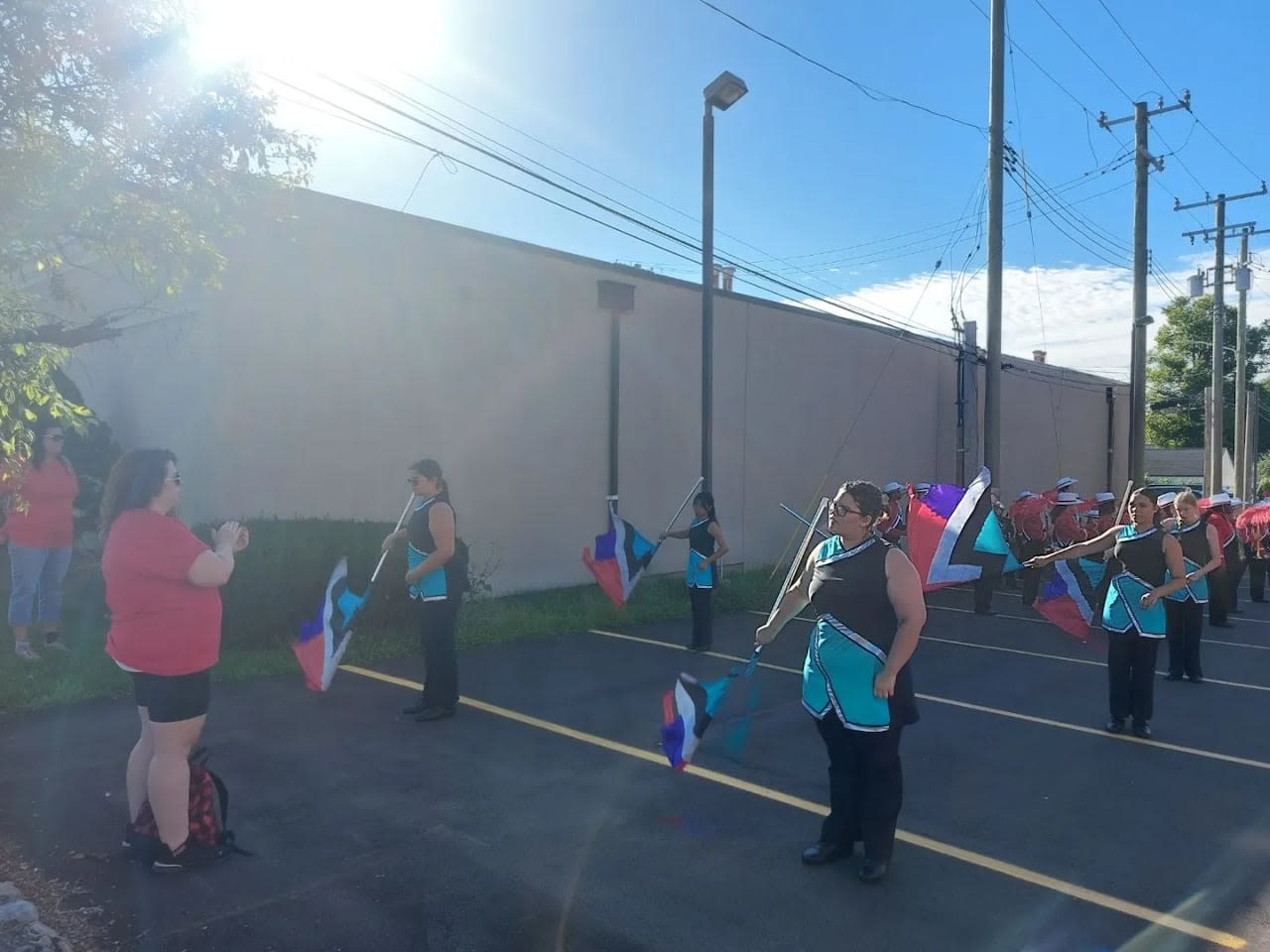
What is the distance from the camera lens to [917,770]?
228 inches

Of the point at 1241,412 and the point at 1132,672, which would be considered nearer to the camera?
the point at 1132,672

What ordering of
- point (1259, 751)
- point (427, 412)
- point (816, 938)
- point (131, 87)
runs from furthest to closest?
1. point (427, 412)
2. point (1259, 751)
3. point (131, 87)
4. point (816, 938)

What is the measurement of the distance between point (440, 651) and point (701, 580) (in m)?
3.38

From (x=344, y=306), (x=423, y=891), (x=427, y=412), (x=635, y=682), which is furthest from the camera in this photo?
(x=427, y=412)

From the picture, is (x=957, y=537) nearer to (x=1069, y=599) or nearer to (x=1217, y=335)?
(x=1069, y=599)

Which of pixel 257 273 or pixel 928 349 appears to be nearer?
pixel 257 273

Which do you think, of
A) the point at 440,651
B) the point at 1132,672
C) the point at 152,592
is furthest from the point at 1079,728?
the point at 152,592

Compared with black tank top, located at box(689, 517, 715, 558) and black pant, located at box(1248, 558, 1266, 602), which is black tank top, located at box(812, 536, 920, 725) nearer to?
black tank top, located at box(689, 517, 715, 558)

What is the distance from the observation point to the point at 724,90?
11062 mm

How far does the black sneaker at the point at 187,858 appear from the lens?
406 cm

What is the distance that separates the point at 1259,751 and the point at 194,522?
32.0 ft

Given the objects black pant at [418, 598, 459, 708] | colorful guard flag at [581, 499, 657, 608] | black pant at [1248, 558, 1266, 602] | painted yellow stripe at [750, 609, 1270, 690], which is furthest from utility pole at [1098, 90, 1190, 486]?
black pant at [418, 598, 459, 708]

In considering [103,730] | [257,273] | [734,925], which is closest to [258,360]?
[257,273]

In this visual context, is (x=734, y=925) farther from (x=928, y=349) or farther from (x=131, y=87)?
(x=928, y=349)
